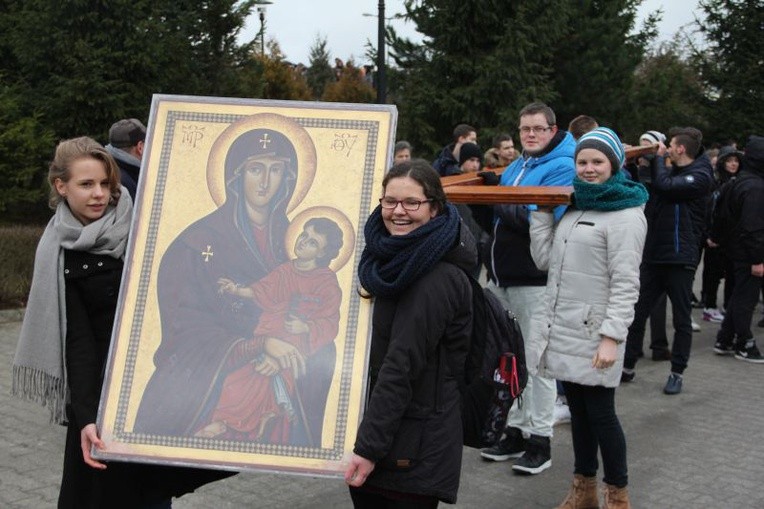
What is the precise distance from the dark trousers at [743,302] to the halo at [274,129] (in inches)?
263

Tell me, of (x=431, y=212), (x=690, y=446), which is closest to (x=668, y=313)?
(x=690, y=446)

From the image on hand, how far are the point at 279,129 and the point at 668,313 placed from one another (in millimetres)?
8787

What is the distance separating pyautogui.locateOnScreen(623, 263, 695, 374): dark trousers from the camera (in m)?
7.64

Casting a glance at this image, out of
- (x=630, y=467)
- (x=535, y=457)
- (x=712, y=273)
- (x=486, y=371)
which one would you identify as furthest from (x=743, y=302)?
(x=486, y=371)

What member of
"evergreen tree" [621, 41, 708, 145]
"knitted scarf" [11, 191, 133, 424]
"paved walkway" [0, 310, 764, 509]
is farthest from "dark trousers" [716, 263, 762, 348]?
"evergreen tree" [621, 41, 708, 145]

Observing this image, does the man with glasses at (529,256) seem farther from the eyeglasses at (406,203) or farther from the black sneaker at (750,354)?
the black sneaker at (750,354)

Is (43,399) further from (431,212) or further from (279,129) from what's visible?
(431,212)

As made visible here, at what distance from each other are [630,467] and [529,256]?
146cm

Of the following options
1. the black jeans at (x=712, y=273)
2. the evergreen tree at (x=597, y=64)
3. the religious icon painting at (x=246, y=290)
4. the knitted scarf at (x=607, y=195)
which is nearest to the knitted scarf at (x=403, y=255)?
the religious icon painting at (x=246, y=290)

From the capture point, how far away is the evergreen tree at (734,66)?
82.9ft

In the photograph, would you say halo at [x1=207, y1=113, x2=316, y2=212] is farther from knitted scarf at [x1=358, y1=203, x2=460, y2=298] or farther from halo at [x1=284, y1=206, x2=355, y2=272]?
knitted scarf at [x1=358, y1=203, x2=460, y2=298]

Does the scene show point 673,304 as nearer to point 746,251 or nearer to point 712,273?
point 746,251

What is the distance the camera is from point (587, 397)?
471 centimetres

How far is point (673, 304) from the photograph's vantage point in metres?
7.73
